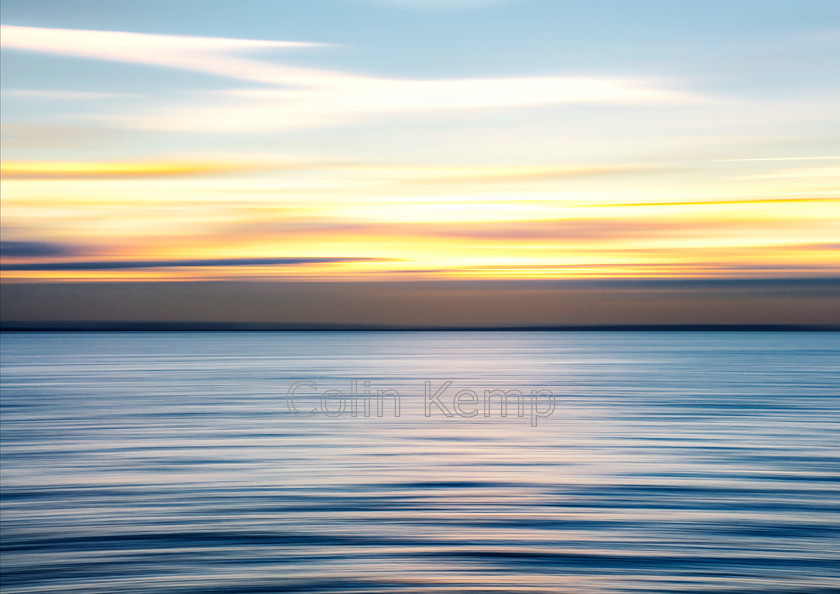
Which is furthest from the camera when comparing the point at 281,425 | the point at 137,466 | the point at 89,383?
the point at 89,383

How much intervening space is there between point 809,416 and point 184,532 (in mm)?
17261

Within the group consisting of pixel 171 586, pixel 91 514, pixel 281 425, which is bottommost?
pixel 171 586

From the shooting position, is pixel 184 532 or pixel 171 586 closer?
pixel 171 586

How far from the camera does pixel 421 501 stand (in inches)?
440

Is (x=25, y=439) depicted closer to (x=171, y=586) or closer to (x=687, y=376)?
(x=171, y=586)

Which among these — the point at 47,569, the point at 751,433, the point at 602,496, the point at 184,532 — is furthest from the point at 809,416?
the point at 47,569

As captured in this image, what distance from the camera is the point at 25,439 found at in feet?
57.0

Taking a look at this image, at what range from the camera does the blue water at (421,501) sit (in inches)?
314

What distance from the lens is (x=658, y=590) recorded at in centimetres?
751

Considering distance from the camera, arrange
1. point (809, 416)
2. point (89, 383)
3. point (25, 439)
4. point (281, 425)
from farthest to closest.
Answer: point (89, 383) < point (809, 416) < point (281, 425) < point (25, 439)

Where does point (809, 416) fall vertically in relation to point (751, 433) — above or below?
above

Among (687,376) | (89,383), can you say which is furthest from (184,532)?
(687,376)

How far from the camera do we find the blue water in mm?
7977

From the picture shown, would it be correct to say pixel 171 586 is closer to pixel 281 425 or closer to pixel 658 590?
pixel 658 590
